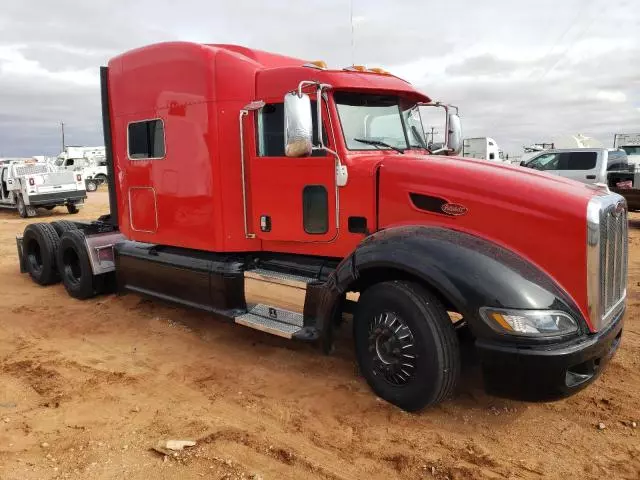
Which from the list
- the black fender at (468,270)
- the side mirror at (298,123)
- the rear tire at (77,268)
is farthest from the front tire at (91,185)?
the black fender at (468,270)

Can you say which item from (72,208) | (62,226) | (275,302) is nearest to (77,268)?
(62,226)

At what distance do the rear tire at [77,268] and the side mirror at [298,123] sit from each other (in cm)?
416

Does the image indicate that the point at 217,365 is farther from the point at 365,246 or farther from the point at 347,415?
the point at 365,246

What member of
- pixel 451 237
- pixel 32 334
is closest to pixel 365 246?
pixel 451 237

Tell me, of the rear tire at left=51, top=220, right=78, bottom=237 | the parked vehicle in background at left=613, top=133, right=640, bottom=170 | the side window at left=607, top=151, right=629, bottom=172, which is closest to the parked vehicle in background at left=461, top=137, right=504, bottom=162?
the parked vehicle in background at left=613, top=133, right=640, bottom=170

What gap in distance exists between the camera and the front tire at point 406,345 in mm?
3547

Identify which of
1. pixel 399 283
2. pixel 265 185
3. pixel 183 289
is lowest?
pixel 183 289

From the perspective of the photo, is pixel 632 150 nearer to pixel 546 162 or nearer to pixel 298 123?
pixel 546 162

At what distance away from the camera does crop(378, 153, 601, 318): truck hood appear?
3326mm

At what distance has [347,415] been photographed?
3.85 m

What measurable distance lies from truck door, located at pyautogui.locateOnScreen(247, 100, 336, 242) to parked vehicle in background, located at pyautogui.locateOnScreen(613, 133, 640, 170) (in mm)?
17230

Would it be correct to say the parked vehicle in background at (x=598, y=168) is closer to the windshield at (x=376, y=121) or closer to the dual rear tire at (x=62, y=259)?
the windshield at (x=376, y=121)

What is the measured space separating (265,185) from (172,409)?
2062 mm

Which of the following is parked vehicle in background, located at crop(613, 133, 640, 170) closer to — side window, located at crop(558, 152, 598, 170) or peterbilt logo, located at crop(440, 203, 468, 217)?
side window, located at crop(558, 152, 598, 170)
